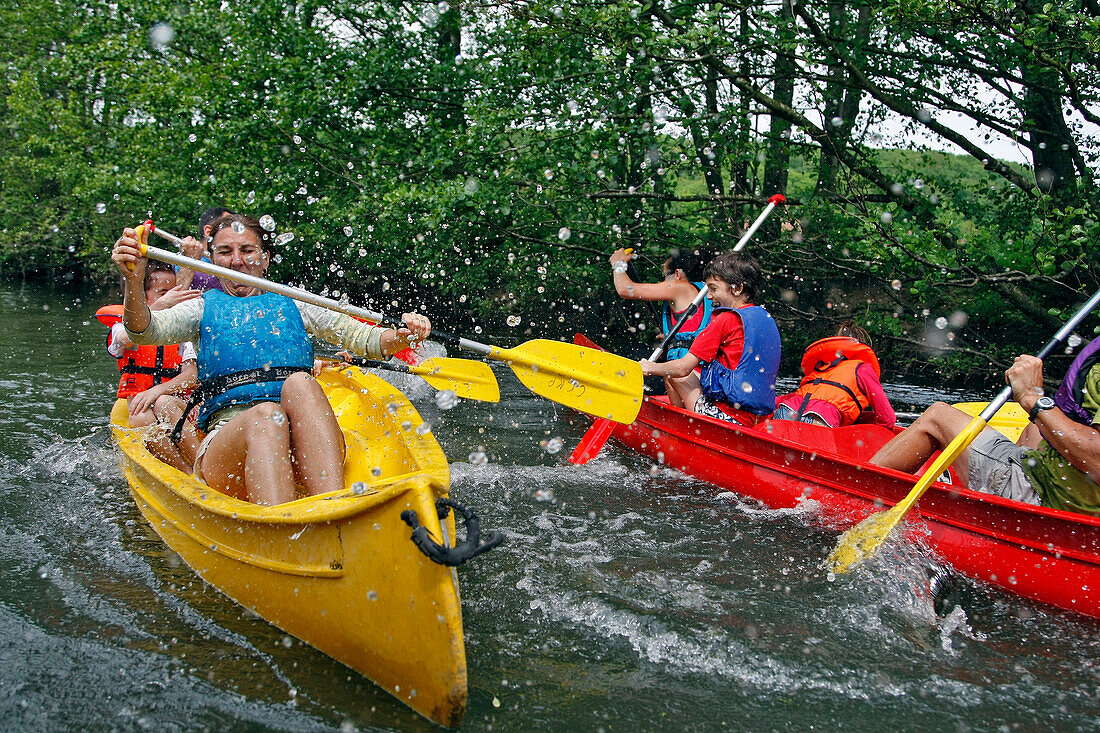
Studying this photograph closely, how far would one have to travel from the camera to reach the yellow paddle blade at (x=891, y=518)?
3.56 meters

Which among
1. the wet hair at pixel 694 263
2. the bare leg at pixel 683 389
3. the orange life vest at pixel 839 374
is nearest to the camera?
the orange life vest at pixel 839 374

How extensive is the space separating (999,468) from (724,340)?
1.85 m

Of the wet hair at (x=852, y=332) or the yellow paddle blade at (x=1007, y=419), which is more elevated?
the wet hair at (x=852, y=332)

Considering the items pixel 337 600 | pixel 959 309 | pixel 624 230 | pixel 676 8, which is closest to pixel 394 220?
pixel 624 230

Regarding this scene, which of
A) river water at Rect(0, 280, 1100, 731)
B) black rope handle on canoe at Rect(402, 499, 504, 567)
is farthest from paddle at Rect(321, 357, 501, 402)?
black rope handle on canoe at Rect(402, 499, 504, 567)

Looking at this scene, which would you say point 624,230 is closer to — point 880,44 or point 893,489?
point 880,44

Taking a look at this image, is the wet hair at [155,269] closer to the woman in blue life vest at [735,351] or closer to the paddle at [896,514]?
the woman in blue life vest at [735,351]

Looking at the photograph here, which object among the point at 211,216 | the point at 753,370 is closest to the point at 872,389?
the point at 753,370

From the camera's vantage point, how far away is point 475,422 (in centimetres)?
693

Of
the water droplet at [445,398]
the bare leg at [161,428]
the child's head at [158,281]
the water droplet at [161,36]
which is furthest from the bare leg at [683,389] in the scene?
the water droplet at [161,36]

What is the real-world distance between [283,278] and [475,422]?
27.9ft

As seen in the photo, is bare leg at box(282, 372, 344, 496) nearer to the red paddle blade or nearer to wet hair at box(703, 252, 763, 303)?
the red paddle blade

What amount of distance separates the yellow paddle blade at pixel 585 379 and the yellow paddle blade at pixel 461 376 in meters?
0.19

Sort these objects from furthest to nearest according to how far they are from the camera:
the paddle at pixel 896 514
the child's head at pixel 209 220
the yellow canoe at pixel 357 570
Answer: the child's head at pixel 209 220 → the paddle at pixel 896 514 → the yellow canoe at pixel 357 570
